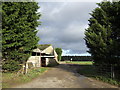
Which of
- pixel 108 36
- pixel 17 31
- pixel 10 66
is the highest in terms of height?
pixel 17 31

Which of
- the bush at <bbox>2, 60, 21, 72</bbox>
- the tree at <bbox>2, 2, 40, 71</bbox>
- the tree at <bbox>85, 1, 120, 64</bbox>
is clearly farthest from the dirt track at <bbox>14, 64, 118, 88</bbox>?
the tree at <bbox>2, 2, 40, 71</bbox>

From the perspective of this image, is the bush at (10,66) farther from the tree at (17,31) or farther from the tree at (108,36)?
the tree at (108,36)

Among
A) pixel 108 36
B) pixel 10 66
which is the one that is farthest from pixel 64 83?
pixel 108 36

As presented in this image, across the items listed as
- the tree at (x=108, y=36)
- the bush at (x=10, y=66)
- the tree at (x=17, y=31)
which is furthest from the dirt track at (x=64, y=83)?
the tree at (x=17, y=31)

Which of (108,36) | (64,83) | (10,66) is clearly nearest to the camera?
(64,83)

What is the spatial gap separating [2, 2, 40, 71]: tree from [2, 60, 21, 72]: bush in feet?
1.23

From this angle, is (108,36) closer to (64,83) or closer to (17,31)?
(64,83)

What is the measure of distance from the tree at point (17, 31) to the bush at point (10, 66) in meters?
0.38

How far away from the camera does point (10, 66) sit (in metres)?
10.2

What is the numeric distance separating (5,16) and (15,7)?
1399 millimetres

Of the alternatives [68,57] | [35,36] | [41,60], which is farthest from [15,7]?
[68,57]

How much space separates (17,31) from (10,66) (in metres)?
3.46

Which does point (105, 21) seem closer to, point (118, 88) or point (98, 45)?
point (98, 45)

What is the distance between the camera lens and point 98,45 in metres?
10.5
